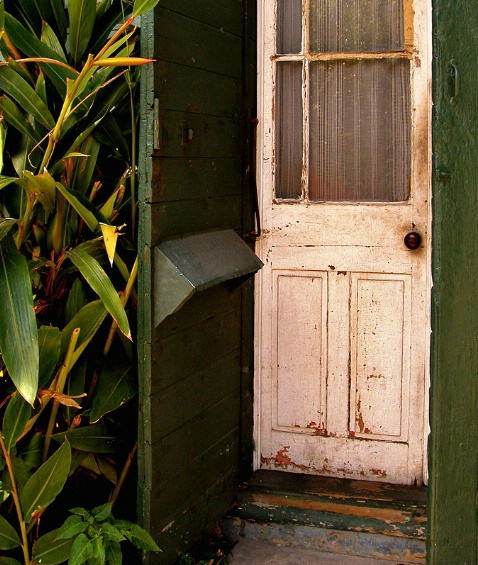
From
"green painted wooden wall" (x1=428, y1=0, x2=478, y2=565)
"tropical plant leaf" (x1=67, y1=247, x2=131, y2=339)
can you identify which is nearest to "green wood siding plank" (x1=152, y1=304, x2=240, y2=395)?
"tropical plant leaf" (x1=67, y1=247, x2=131, y2=339)

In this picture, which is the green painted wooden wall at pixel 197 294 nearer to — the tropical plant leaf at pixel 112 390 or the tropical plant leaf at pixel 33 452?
the tropical plant leaf at pixel 112 390

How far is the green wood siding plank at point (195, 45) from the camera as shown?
8.48 feet

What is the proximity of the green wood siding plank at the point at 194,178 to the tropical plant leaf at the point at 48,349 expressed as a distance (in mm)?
489

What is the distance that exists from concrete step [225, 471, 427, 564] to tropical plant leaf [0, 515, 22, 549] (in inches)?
37.2

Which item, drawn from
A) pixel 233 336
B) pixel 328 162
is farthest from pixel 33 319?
pixel 328 162

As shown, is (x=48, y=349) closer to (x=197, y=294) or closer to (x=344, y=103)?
(x=197, y=294)

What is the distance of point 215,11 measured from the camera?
2.94 metres

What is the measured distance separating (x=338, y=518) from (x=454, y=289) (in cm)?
142

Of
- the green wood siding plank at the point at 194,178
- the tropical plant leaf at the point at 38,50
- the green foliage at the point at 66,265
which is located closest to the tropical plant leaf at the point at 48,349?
the green foliage at the point at 66,265

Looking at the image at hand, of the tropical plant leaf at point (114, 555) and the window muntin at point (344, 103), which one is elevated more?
the window muntin at point (344, 103)

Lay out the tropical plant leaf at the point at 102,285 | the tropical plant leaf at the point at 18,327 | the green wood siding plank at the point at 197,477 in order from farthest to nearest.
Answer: the green wood siding plank at the point at 197,477, the tropical plant leaf at the point at 102,285, the tropical plant leaf at the point at 18,327

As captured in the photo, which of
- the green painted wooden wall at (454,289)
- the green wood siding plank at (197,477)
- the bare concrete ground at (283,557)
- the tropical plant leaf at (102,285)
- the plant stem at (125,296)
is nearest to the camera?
the green painted wooden wall at (454,289)

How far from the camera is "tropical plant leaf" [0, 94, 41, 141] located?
8.56 feet

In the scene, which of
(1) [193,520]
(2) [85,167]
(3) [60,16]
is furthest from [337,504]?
(3) [60,16]
